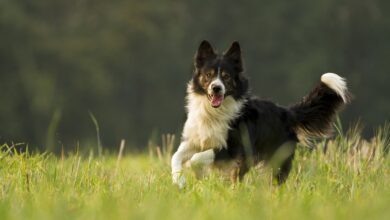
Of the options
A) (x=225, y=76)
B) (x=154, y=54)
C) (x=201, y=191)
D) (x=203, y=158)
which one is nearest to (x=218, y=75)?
(x=225, y=76)

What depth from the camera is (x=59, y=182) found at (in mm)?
6520

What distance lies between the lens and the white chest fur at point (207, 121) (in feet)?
26.2

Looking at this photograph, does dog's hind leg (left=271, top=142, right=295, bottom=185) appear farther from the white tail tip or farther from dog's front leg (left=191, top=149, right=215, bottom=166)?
the white tail tip

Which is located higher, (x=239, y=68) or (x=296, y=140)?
(x=239, y=68)

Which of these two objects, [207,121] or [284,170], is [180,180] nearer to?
[207,121]

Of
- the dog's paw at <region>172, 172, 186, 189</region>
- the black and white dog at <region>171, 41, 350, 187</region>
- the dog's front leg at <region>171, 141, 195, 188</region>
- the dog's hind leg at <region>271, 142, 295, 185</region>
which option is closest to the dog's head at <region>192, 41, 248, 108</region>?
the black and white dog at <region>171, 41, 350, 187</region>

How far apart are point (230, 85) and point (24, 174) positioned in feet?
7.17

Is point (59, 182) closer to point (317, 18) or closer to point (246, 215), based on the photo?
point (246, 215)

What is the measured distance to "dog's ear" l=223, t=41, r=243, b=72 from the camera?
828cm

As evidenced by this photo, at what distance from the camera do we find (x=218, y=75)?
26.5ft

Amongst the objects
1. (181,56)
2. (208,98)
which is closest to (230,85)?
(208,98)

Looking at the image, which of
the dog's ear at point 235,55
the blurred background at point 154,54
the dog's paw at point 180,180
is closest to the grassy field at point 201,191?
the dog's paw at point 180,180

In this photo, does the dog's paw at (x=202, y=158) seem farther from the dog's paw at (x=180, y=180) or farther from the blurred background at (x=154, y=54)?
the blurred background at (x=154, y=54)

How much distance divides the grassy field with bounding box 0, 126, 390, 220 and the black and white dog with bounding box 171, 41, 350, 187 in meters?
0.21
